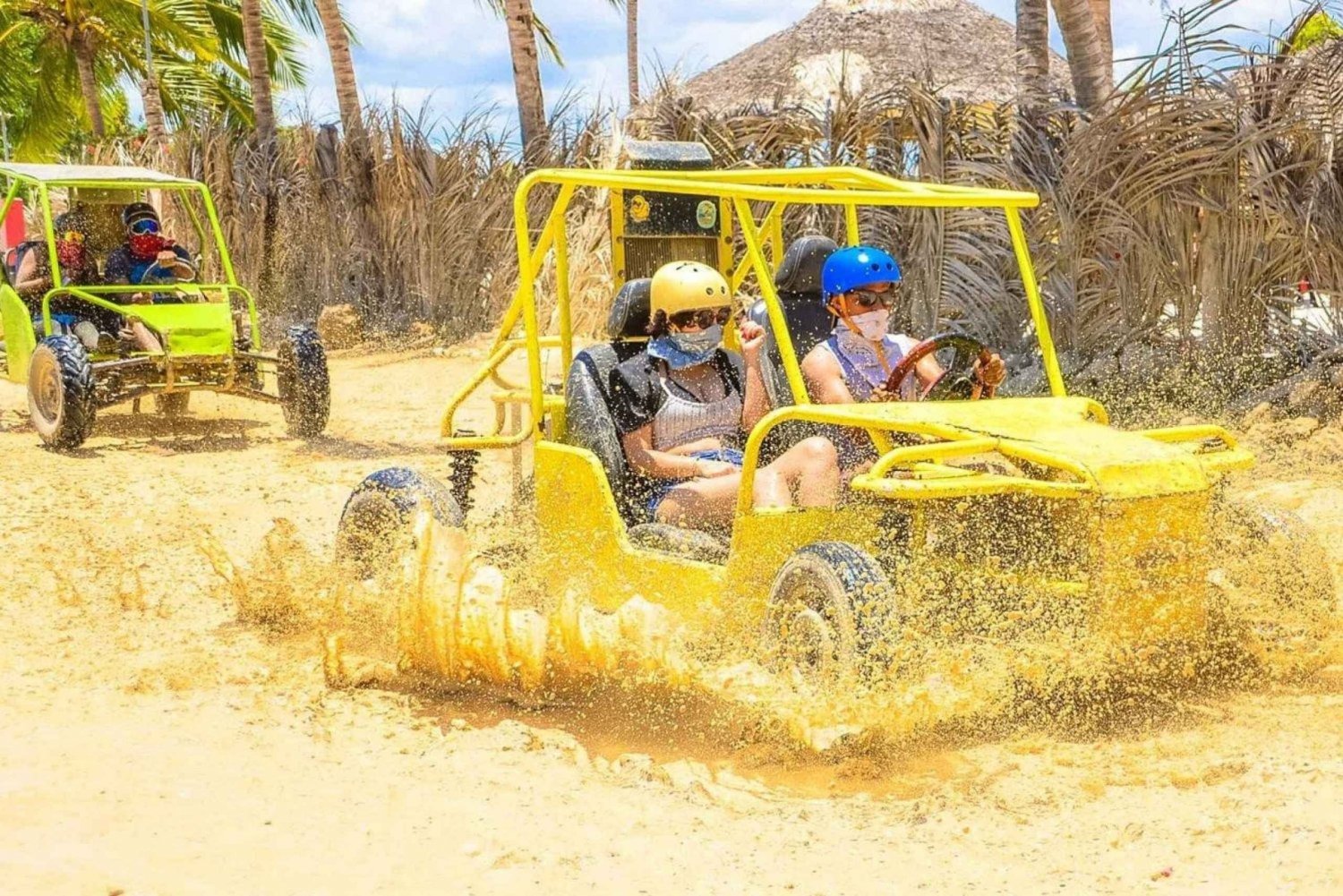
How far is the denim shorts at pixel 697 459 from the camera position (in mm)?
5516

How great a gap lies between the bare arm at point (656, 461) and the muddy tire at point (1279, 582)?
1615 millimetres

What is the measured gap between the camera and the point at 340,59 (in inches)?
811

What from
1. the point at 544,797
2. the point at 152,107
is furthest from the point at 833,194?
the point at 152,107

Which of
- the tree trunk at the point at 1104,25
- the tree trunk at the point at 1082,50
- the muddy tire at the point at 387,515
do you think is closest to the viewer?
the muddy tire at the point at 387,515

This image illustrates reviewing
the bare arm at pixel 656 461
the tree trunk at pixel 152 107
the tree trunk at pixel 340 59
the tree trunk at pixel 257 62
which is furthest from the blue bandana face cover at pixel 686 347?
the tree trunk at pixel 152 107

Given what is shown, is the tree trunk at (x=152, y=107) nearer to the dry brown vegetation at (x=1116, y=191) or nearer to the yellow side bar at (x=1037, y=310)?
the dry brown vegetation at (x=1116, y=191)

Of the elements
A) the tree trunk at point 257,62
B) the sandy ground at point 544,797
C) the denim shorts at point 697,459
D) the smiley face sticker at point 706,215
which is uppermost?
the tree trunk at point 257,62

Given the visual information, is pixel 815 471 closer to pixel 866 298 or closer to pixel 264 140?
pixel 866 298

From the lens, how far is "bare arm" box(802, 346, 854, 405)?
16.6 feet

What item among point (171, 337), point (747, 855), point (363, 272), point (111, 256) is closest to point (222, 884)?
point (747, 855)

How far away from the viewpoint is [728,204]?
21.7ft

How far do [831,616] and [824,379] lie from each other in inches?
38.1

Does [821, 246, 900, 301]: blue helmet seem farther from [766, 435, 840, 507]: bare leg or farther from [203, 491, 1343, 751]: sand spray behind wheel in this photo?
[203, 491, 1343, 751]: sand spray behind wheel

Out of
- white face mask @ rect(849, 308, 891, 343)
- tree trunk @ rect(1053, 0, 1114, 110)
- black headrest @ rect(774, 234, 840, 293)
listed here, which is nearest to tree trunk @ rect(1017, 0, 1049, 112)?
tree trunk @ rect(1053, 0, 1114, 110)
